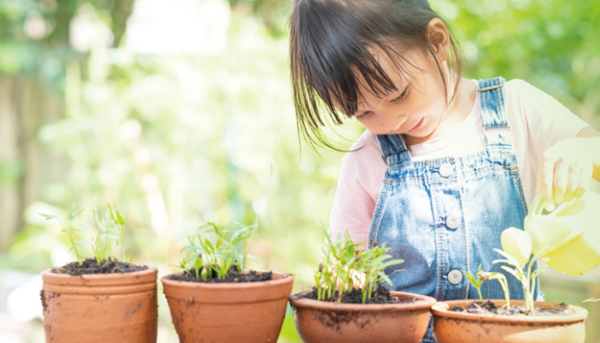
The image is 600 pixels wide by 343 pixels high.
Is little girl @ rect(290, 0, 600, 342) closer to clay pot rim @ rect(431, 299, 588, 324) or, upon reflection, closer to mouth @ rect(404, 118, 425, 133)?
mouth @ rect(404, 118, 425, 133)

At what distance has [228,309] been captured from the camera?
794 millimetres

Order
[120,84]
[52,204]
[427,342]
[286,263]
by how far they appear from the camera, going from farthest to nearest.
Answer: [52,204] → [120,84] → [286,263] → [427,342]

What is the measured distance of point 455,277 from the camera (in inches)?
43.9

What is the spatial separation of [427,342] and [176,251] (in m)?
2.99

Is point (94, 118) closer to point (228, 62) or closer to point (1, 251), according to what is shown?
point (228, 62)

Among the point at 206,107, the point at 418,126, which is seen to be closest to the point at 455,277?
the point at 418,126

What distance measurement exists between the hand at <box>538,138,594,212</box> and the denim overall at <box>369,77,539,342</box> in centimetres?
27

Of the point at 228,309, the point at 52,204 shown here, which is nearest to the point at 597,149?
the point at 228,309

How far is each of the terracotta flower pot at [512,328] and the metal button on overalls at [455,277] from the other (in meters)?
0.35

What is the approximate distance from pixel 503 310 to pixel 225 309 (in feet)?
1.38

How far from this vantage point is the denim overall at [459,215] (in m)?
1.11

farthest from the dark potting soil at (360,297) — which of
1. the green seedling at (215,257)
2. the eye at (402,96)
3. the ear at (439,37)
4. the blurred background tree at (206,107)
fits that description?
the blurred background tree at (206,107)

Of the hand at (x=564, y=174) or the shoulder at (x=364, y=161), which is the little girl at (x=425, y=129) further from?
the hand at (x=564, y=174)

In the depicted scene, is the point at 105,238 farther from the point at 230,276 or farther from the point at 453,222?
the point at 453,222
